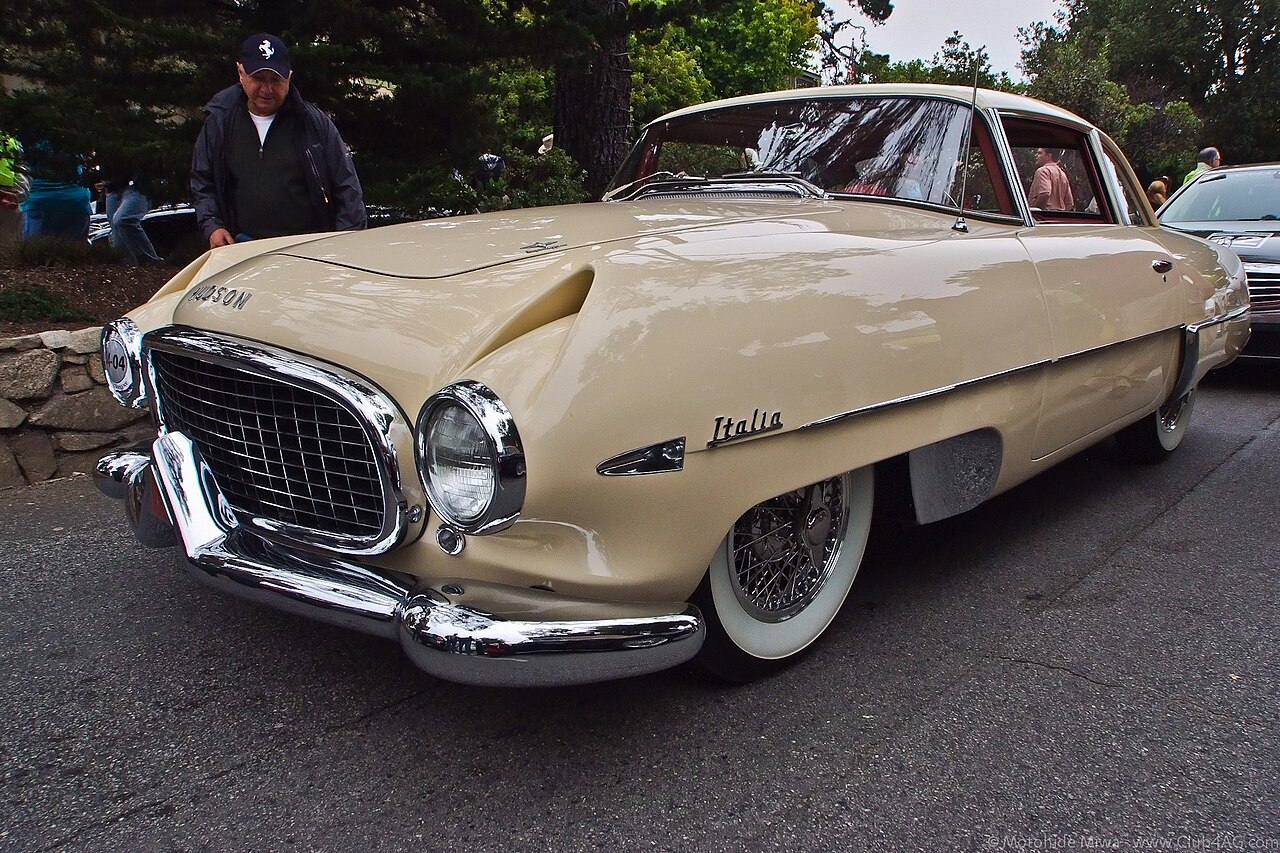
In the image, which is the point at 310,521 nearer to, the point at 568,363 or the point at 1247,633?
the point at 568,363

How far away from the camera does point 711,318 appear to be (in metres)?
1.94

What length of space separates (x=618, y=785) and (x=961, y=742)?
2.52 feet

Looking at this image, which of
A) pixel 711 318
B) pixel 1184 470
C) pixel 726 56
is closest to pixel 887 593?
pixel 711 318

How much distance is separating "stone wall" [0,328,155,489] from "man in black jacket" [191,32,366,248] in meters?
1.01

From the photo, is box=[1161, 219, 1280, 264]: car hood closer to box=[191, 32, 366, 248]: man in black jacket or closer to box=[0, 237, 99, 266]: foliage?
box=[191, 32, 366, 248]: man in black jacket

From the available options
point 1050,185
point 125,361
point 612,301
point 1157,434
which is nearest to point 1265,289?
point 1157,434

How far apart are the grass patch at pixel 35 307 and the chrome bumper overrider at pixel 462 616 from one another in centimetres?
336

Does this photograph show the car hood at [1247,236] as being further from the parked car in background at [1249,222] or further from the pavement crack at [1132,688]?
the pavement crack at [1132,688]

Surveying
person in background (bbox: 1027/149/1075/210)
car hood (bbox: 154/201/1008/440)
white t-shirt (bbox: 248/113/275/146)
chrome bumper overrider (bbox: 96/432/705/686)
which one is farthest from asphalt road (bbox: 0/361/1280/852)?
white t-shirt (bbox: 248/113/275/146)

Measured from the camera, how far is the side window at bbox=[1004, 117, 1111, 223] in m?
3.51

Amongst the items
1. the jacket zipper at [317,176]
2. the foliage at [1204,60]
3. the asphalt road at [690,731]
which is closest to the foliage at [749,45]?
the foliage at [1204,60]

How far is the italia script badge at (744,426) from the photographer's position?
188 cm

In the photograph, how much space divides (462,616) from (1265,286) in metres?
6.42

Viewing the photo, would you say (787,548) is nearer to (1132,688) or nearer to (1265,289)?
(1132,688)
